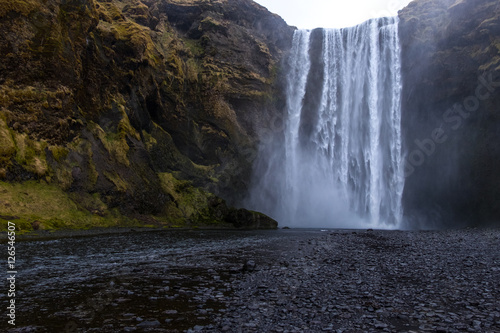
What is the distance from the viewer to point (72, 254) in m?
16.1

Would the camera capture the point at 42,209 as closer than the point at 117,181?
Yes

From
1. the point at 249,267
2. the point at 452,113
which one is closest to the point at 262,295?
the point at 249,267

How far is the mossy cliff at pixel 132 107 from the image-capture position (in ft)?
109

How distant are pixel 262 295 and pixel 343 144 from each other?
51038 mm

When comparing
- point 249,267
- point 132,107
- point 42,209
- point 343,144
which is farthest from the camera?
point 343,144

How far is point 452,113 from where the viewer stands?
1955 inches

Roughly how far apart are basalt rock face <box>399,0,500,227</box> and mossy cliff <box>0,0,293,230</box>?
25.7 m

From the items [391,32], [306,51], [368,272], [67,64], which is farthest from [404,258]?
[306,51]

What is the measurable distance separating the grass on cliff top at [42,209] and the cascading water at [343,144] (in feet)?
96.9

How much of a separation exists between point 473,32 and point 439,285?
55.7 metres

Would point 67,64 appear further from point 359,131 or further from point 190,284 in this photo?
point 359,131

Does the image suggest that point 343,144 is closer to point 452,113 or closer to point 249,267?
point 452,113

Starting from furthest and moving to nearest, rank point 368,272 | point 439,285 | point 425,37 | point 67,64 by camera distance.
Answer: point 425,37
point 67,64
point 368,272
point 439,285

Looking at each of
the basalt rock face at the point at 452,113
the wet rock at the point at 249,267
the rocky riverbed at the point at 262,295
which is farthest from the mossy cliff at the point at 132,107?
the basalt rock face at the point at 452,113
